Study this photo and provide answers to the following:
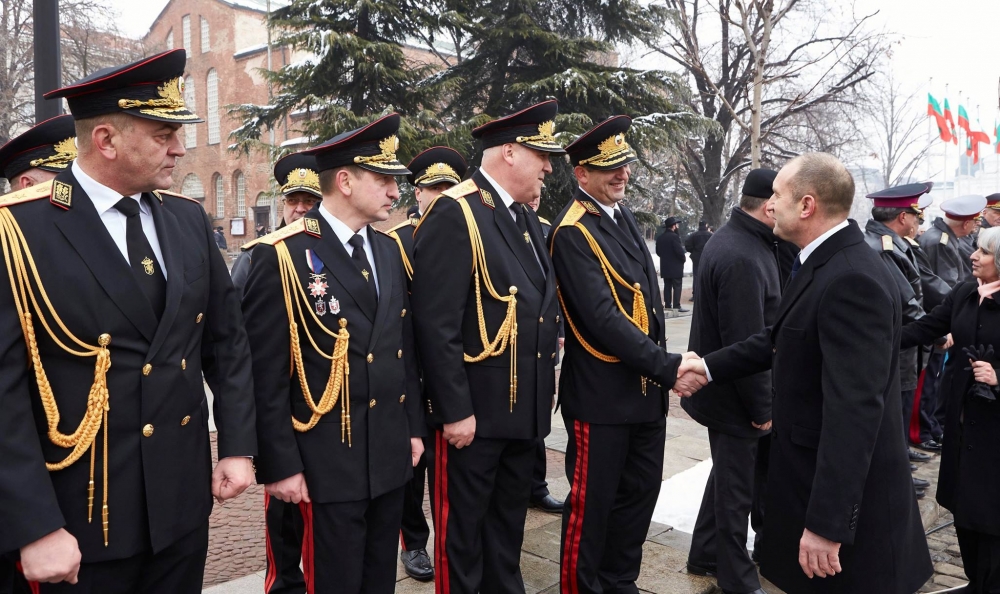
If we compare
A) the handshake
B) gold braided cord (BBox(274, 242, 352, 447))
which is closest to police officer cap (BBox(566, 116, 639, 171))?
the handshake

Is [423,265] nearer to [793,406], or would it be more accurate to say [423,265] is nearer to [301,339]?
[301,339]

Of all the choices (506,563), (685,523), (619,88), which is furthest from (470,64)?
(506,563)

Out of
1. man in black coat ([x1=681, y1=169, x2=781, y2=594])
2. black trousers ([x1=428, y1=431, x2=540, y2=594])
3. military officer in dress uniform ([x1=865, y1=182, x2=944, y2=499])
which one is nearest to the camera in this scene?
black trousers ([x1=428, y1=431, x2=540, y2=594])

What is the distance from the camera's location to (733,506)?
4.13 m

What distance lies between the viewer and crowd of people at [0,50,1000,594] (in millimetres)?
2330

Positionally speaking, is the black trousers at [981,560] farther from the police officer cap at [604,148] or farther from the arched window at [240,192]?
the arched window at [240,192]

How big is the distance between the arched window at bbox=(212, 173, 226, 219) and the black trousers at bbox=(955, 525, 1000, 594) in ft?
147

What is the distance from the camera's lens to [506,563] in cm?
376

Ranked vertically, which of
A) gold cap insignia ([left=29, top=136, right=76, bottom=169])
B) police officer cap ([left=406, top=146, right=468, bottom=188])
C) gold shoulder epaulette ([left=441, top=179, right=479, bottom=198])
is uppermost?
police officer cap ([left=406, top=146, right=468, bottom=188])

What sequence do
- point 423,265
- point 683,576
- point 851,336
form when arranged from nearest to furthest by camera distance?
1. point 851,336
2. point 423,265
3. point 683,576

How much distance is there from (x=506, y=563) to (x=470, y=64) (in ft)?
49.0

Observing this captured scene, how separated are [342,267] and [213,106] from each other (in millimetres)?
46821

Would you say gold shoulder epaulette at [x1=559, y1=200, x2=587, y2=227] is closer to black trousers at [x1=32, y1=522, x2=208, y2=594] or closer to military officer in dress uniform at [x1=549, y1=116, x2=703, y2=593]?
military officer in dress uniform at [x1=549, y1=116, x2=703, y2=593]

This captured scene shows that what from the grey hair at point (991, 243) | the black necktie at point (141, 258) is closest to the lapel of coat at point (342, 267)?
the black necktie at point (141, 258)
